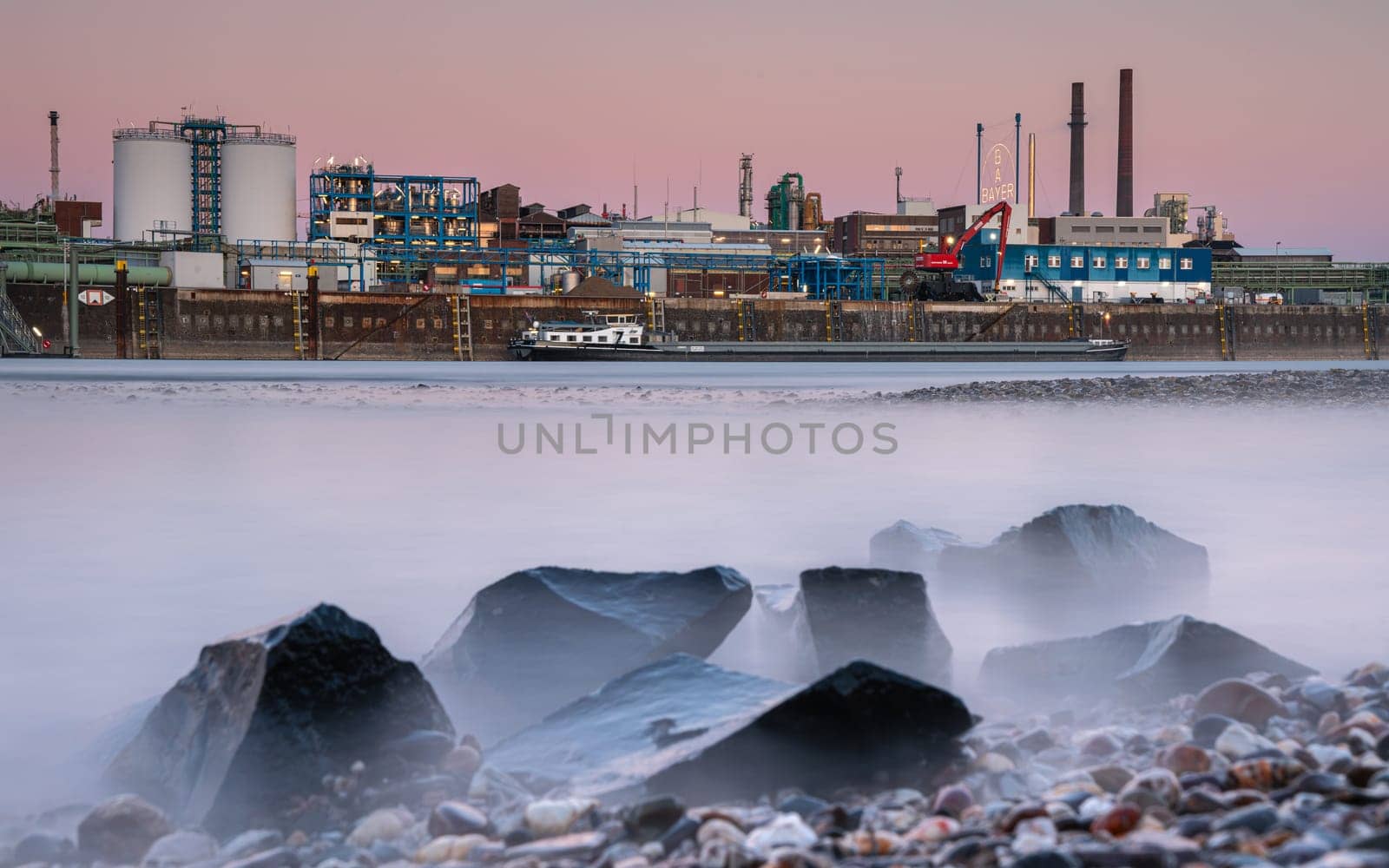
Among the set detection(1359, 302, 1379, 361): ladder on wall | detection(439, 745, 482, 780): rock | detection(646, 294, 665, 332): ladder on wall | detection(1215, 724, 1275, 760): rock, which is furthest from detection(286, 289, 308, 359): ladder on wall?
detection(1359, 302, 1379, 361): ladder on wall

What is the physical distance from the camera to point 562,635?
4305mm

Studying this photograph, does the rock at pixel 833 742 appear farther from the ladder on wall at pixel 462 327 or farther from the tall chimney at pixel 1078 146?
the tall chimney at pixel 1078 146

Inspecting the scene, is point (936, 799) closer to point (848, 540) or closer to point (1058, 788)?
point (1058, 788)

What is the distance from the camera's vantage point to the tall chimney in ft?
287

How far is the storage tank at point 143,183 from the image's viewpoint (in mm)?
64188

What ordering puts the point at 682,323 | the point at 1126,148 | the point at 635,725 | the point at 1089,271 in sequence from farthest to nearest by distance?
the point at 1126,148, the point at 1089,271, the point at 682,323, the point at 635,725

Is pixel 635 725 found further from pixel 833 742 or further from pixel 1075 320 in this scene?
pixel 1075 320

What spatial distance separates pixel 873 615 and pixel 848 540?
9.94 feet

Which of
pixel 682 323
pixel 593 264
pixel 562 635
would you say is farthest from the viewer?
pixel 593 264

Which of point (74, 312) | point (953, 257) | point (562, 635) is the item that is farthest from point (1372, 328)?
point (562, 635)

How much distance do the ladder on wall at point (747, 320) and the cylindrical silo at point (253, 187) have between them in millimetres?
26401

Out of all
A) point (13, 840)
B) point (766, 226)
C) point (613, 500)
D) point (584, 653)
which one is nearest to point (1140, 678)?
point (584, 653)

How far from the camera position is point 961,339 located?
57.0 meters

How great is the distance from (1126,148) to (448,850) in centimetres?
8867
